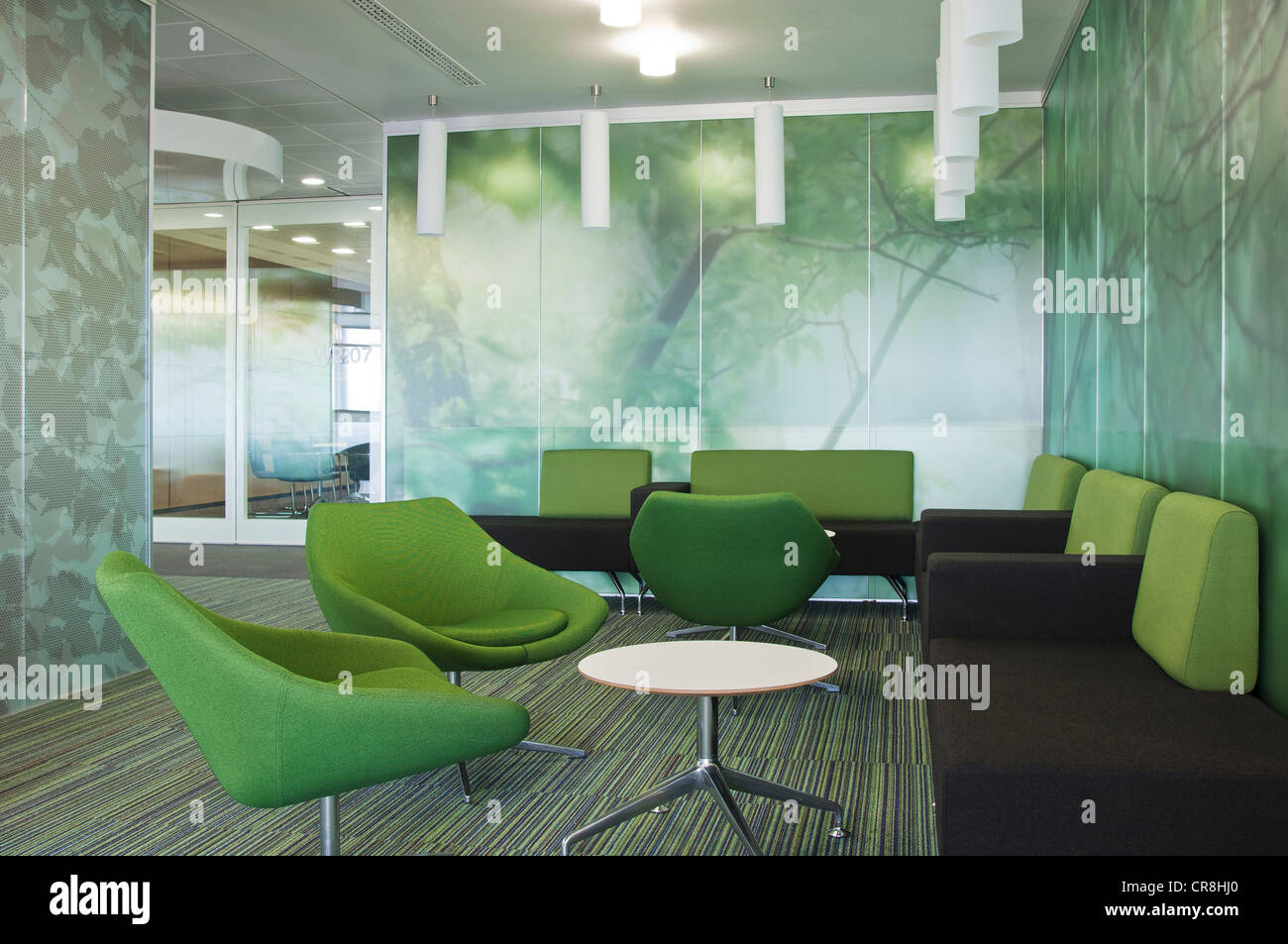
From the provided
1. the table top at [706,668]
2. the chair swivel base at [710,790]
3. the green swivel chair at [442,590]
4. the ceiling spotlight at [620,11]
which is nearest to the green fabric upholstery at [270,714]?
the table top at [706,668]

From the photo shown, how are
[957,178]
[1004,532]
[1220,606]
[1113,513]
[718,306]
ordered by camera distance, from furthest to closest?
1. [718,306]
2. [957,178]
3. [1004,532]
4. [1113,513]
5. [1220,606]

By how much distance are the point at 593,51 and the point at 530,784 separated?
13.5ft

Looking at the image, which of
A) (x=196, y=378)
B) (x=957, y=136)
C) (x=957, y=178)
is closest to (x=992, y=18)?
(x=957, y=136)

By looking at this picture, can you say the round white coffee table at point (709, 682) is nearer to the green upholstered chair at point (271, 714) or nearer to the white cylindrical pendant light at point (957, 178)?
the green upholstered chair at point (271, 714)

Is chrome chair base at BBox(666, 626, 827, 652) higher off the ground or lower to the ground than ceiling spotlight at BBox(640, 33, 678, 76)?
lower

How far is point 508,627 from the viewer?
341 cm

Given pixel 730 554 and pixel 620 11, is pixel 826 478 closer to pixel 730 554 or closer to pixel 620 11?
pixel 730 554

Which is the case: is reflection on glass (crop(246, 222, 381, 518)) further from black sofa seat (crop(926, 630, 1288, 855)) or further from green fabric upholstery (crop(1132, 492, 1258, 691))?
black sofa seat (crop(926, 630, 1288, 855))

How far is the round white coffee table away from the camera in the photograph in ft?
8.44

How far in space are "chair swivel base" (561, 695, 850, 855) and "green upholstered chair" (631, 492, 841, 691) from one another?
133 centimetres

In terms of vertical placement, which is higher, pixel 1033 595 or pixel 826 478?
pixel 826 478

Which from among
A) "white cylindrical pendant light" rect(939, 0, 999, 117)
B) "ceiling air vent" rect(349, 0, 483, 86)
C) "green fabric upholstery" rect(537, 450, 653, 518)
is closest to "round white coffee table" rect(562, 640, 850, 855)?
"white cylindrical pendant light" rect(939, 0, 999, 117)

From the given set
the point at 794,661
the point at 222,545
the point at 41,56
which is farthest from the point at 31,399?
the point at 222,545

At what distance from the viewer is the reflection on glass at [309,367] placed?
820 cm
